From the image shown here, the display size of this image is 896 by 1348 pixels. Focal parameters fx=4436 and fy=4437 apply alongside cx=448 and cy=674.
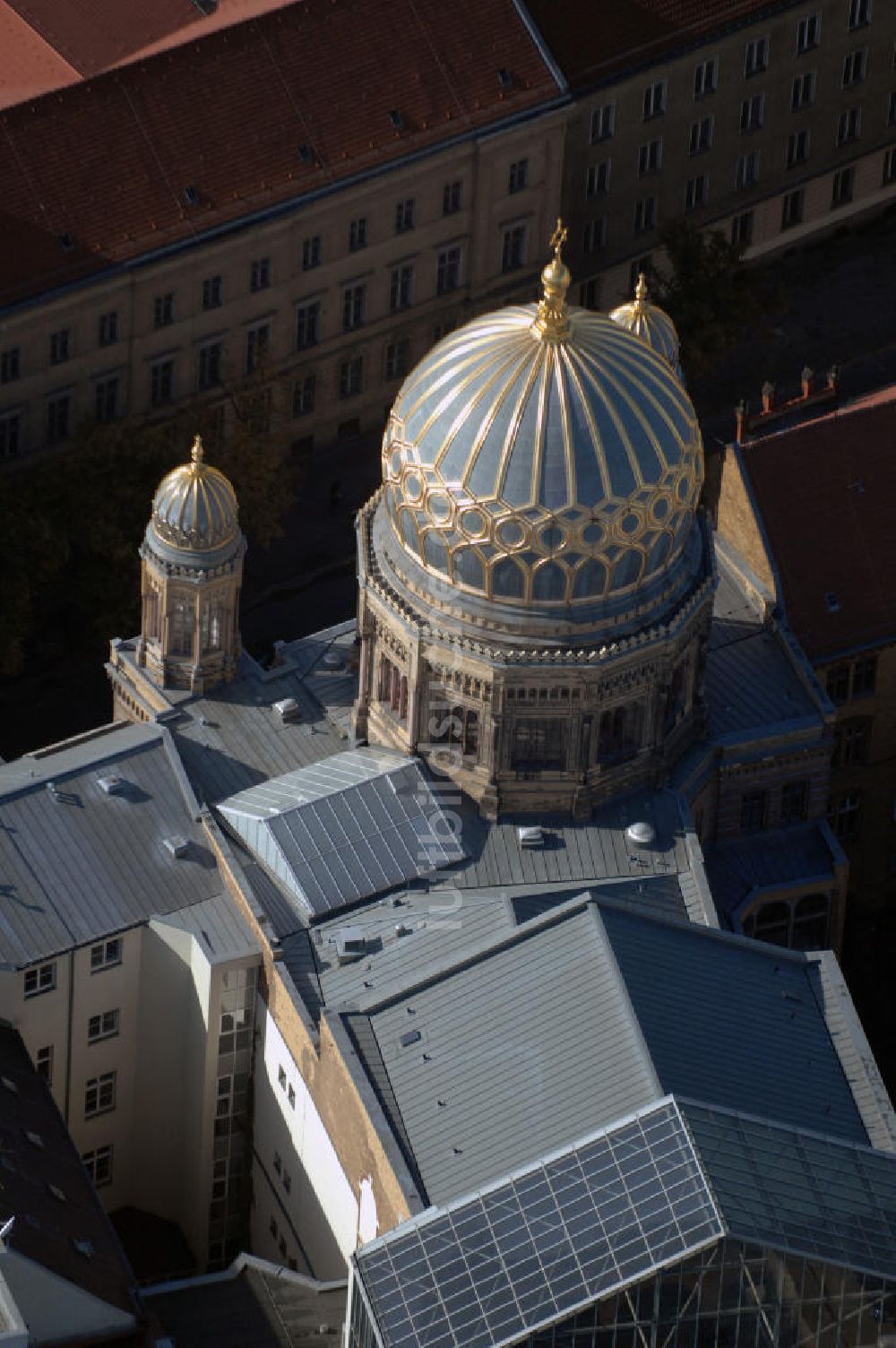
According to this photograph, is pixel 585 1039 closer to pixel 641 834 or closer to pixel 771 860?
pixel 641 834

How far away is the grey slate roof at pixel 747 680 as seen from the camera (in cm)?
19025

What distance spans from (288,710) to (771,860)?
72.7ft

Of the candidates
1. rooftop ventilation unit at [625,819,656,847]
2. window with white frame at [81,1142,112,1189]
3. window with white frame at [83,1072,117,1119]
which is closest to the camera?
rooftop ventilation unit at [625,819,656,847]

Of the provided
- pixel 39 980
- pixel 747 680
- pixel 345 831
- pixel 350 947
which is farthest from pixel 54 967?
pixel 747 680

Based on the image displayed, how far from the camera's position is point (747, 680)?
632ft

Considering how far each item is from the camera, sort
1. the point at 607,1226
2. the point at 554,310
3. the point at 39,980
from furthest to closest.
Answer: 1. the point at 39,980
2. the point at 554,310
3. the point at 607,1226

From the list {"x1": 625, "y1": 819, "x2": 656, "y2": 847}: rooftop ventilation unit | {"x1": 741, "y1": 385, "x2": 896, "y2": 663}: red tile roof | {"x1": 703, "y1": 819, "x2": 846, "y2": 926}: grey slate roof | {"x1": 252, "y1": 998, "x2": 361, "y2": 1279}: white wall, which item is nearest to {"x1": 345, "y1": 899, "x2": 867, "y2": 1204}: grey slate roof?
{"x1": 252, "y1": 998, "x2": 361, "y2": 1279}: white wall

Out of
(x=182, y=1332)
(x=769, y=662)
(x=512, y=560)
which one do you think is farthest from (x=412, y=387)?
(x=182, y=1332)

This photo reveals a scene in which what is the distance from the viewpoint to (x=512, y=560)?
17662cm

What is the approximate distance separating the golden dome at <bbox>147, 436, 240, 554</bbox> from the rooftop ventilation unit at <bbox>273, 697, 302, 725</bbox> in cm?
802

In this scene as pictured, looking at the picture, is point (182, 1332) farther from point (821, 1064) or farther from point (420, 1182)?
point (821, 1064)

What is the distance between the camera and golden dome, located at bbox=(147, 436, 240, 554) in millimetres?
183000

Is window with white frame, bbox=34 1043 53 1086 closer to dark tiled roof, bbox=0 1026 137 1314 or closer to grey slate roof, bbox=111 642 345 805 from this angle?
dark tiled roof, bbox=0 1026 137 1314

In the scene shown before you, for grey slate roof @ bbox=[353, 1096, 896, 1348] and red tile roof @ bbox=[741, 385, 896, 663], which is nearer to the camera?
grey slate roof @ bbox=[353, 1096, 896, 1348]
